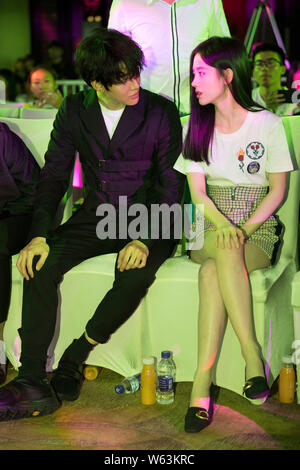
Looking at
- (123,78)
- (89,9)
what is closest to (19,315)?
(123,78)

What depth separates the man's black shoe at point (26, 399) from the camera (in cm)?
241

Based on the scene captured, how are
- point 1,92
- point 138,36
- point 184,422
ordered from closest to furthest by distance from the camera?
1. point 184,422
2. point 138,36
3. point 1,92

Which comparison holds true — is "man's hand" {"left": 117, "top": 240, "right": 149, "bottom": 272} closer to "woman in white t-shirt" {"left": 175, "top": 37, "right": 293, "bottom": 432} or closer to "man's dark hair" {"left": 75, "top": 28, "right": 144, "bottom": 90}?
"woman in white t-shirt" {"left": 175, "top": 37, "right": 293, "bottom": 432}

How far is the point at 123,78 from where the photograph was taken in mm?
2617

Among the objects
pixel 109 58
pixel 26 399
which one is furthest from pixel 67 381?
pixel 109 58

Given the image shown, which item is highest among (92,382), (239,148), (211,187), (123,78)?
(123,78)

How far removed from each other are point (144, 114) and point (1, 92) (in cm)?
211

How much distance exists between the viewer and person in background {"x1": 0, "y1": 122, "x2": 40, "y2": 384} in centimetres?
279

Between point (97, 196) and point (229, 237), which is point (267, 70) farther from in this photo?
point (229, 237)

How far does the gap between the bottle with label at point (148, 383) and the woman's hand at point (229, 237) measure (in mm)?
538

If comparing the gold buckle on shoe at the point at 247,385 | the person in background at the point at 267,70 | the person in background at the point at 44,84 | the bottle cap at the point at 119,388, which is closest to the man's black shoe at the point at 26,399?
the bottle cap at the point at 119,388

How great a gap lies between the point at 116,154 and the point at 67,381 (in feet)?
3.08

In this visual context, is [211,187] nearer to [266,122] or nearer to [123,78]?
[266,122]

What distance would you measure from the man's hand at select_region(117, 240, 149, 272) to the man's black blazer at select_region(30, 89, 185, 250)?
10.0 inches
